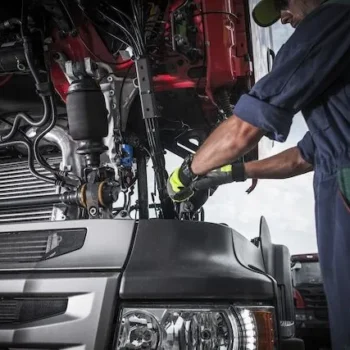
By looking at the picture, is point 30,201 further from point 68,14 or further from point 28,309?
point 28,309

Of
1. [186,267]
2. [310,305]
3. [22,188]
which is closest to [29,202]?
[22,188]

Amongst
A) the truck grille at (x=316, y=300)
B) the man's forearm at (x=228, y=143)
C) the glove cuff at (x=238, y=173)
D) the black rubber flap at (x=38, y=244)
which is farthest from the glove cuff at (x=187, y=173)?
the truck grille at (x=316, y=300)

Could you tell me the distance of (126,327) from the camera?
A: 1.23 metres

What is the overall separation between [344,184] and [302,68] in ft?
1.35

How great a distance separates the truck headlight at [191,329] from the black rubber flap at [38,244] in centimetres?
26

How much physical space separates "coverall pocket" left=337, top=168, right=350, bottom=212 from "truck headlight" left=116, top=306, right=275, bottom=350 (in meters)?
0.55

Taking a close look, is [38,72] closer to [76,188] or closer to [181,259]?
[76,188]

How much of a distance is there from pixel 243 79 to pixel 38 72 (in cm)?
107

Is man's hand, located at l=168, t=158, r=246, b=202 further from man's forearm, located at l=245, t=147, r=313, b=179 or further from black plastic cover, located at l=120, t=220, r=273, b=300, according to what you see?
black plastic cover, located at l=120, t=220, r=273, b=300

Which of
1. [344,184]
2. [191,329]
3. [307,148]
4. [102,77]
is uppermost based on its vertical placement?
[102,77]

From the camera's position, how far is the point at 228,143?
69.6 inches

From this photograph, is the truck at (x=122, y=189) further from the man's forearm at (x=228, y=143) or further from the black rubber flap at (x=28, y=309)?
the man's forearm at (x=228, y=143)

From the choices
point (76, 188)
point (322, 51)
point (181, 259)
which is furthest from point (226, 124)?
point (76, 188)

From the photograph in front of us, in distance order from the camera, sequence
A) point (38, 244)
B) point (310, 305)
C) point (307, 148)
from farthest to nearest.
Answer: point (310, 305)
point (307, 148)
point (38, 244)
